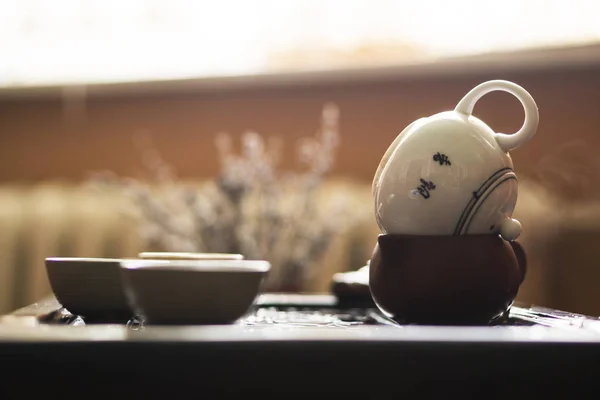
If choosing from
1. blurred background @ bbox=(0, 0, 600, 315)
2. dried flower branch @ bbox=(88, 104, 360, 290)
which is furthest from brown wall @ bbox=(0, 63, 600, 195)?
dried flower branch @ bbox=(88, 104, 360, 290)

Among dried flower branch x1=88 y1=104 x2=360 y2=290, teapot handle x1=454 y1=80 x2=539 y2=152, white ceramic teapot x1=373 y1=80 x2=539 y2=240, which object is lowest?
dried flower branch x1=88 y1=104 x2=360 y2=290

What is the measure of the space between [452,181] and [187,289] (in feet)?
0.81

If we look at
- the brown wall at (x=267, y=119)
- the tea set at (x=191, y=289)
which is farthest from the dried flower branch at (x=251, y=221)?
the tea set at (x=191, y=289)

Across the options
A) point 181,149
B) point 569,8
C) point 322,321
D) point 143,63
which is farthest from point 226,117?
point 322,321

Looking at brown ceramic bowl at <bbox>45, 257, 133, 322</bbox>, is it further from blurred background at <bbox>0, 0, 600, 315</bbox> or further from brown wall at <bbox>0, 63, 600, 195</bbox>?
brown wall at <bbox>0, 63, 600, 195</bbox>

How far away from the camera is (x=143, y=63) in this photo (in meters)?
2.35

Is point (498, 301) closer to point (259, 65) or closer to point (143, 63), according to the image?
point (259, 65)

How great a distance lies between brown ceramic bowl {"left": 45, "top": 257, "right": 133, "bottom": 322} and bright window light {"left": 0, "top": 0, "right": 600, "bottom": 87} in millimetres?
1604

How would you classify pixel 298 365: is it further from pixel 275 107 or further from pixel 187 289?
pixel 275 107

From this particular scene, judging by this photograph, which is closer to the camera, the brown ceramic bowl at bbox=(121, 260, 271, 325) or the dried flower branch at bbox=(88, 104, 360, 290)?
the brown ceramic bowl at bbox=(121, 260, 271, 325)

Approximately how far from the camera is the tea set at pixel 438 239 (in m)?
0.58

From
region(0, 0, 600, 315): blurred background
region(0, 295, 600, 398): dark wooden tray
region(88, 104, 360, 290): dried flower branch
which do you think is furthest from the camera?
region(0, 0, 600, 315): blurred background

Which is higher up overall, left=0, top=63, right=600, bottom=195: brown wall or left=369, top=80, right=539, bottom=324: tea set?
left=0, top=63, right=600, bottom=195: brown wall

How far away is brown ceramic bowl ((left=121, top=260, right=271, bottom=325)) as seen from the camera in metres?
0.50
